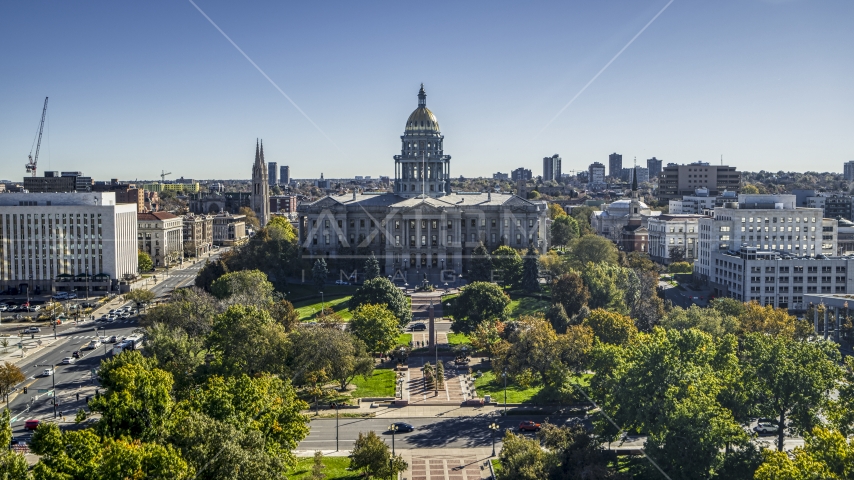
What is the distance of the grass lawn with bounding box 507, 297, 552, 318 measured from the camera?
298 ft

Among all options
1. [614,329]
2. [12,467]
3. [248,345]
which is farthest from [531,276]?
[12,467]

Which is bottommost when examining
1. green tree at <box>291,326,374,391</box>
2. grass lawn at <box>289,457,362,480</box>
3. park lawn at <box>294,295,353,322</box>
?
grass lawn at <box>289,457,362,480</box>

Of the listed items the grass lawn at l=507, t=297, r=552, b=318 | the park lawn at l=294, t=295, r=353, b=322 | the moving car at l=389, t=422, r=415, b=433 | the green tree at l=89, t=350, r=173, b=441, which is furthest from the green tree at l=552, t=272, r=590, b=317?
the green tree at l=89, t=350, r=173, b=441

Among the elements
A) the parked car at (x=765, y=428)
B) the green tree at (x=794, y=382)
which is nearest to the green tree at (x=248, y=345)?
the green tree at (x=794, y=382)

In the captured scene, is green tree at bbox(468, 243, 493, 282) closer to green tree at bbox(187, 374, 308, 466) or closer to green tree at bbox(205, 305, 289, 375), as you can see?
green tree at bbox(205, 305, 289, 375)

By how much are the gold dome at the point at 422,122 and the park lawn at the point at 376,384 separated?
76.3 metres

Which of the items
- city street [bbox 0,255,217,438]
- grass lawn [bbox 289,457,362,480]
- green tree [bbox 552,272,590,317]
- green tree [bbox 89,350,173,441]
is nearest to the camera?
green tree [bbox 89,350,173,441]

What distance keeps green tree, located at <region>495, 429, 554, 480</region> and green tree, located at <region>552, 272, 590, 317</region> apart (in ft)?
130

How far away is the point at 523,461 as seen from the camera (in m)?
40.1

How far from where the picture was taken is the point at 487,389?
208 ft

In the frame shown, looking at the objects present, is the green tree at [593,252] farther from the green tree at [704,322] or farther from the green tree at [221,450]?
the green tree at [221,450]

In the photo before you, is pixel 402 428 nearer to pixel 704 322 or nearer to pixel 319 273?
pixel 704 322

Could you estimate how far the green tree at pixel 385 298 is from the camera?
8025 centimetres

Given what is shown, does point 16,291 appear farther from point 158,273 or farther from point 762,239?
point 762,239
